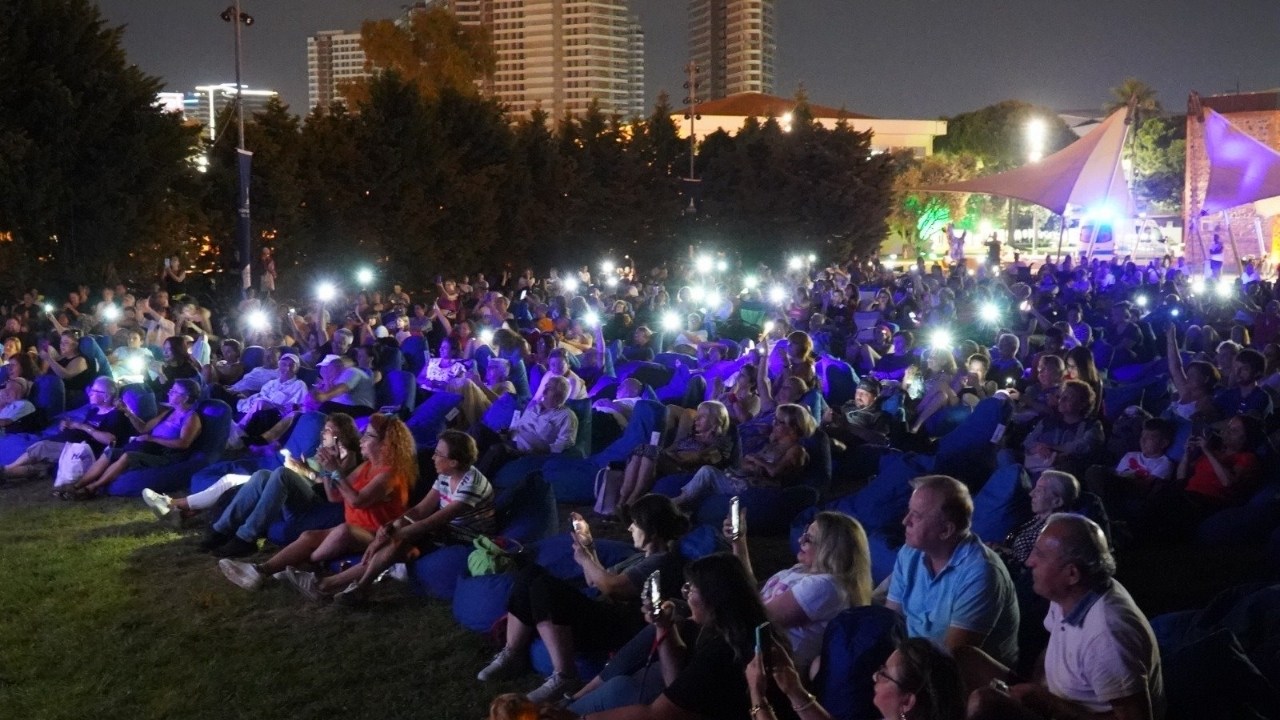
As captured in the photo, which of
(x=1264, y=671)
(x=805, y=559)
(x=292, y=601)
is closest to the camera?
(x=1264, y=671)

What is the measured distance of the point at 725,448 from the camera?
8359 mm

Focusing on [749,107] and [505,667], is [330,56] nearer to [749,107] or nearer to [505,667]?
[749,107]

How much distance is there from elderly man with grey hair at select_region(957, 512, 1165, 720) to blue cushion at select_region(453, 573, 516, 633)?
2.86 meters

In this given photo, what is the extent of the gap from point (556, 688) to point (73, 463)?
19.8 ft

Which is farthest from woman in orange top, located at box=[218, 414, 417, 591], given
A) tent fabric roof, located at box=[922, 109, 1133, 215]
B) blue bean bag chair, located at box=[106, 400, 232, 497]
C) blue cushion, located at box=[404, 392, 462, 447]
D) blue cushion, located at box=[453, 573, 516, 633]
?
tent fabric roof, located at box=[922, 109, 1133, 215]

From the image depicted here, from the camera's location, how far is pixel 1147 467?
7.60 meters

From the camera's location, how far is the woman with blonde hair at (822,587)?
4578 millimetres

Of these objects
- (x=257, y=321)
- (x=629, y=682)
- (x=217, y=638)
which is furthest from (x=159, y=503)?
(x=257, y=321)

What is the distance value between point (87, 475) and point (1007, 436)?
273 inches

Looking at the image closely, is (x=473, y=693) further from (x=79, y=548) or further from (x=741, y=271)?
(x=741, y=271)

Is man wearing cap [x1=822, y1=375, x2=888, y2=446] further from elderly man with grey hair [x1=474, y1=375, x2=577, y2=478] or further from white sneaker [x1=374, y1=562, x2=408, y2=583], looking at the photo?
white sneaker [x1=374, y1=562, x2=408, y2=583]

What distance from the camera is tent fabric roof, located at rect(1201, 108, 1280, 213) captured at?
20.5m

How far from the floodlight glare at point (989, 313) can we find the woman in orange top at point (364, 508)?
995cm

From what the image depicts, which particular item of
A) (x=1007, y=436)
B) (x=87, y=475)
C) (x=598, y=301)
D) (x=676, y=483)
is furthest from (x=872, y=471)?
(x=598, y=301)
